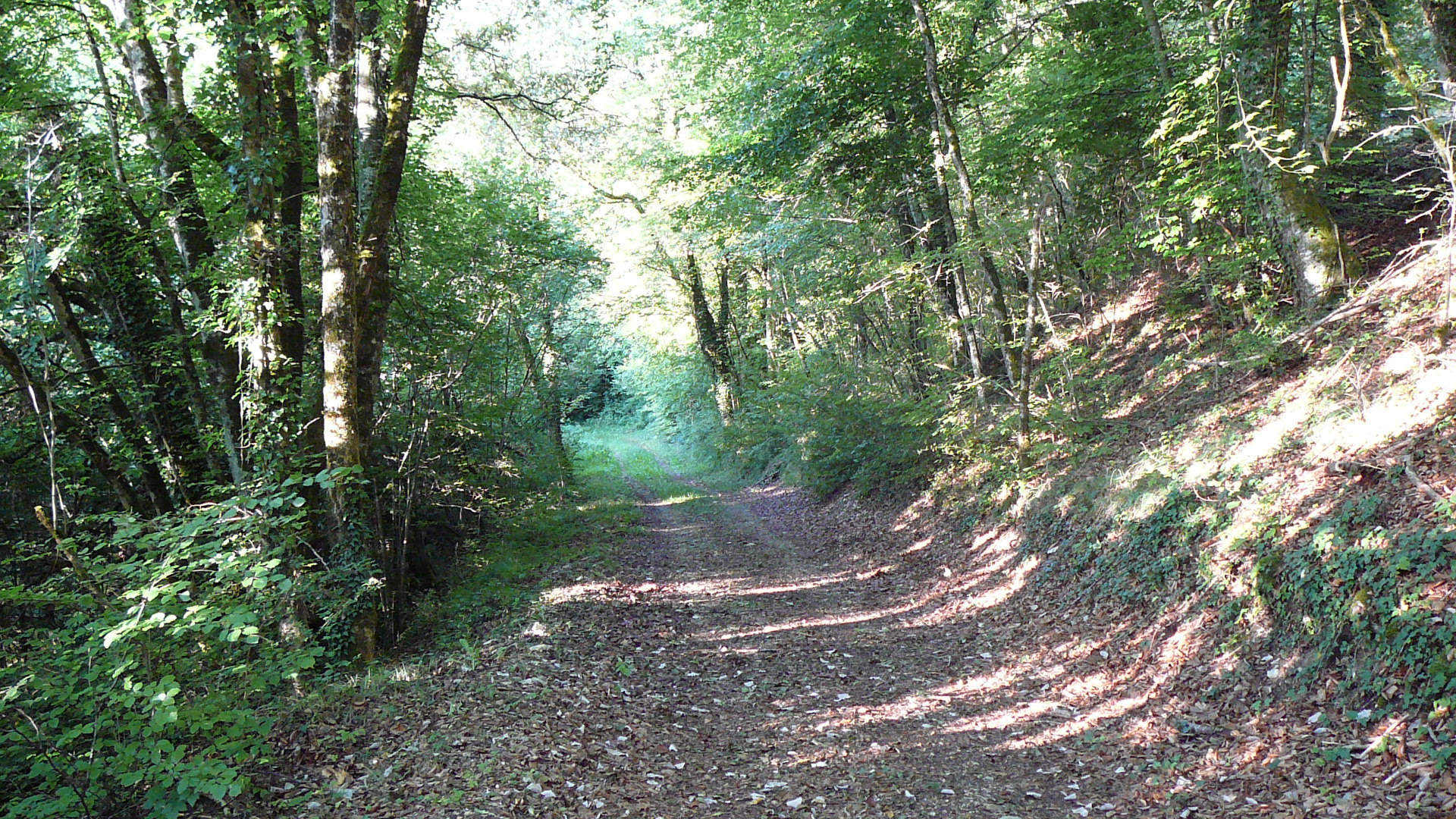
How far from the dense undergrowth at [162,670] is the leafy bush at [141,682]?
1 cm

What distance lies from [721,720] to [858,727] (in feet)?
3.72


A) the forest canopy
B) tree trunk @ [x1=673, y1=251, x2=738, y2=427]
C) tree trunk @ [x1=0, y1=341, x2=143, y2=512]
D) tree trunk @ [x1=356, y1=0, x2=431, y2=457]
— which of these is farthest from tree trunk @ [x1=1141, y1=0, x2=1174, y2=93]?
tree trunk @ [x1=673, y1=251, x2=738, y2=427]

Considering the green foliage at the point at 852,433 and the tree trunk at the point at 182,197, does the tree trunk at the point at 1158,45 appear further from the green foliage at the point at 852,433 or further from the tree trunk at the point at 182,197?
the tree trunk at the point at 182,197

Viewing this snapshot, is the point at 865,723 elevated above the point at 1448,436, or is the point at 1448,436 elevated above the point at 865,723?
the point at 1448,436

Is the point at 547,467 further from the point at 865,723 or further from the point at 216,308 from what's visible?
the point at 865,723

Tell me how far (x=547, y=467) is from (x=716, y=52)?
9.92m

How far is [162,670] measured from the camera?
15.8 ft

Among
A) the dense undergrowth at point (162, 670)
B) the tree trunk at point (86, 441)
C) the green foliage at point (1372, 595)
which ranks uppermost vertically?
the tree trunk at point (86, 441)

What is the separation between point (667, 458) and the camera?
34.8 metres

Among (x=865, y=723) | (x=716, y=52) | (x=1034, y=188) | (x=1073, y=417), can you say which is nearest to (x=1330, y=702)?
(x=865, y=723)

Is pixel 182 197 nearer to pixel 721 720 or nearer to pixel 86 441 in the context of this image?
pixel 86 441

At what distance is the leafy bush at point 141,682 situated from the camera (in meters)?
4.05

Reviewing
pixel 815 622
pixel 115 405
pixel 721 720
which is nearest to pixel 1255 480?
pixel 815 622

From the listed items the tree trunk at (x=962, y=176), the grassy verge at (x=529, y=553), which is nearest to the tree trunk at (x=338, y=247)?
the grassy verge at (x=529, y=553)
